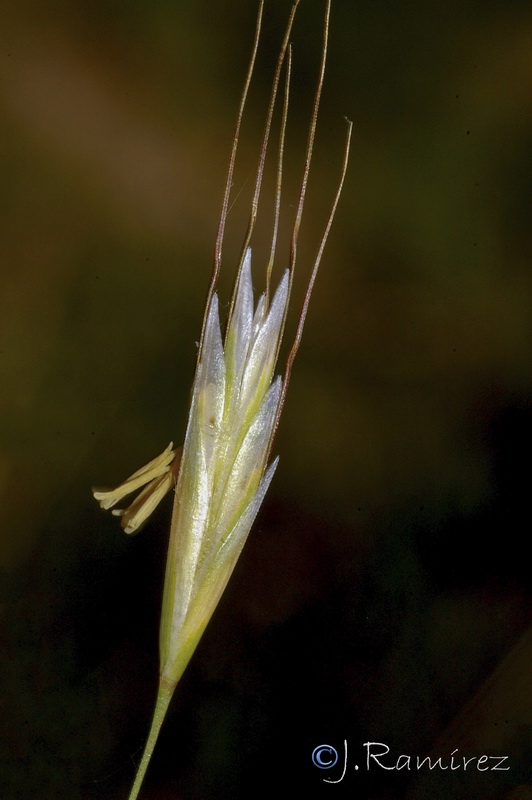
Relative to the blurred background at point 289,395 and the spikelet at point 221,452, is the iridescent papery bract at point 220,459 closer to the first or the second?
the spikelet at point 221,452

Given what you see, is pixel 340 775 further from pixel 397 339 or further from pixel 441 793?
pixel 397 339

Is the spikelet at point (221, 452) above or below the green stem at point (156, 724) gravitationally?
above

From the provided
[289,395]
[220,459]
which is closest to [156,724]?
[220,459]

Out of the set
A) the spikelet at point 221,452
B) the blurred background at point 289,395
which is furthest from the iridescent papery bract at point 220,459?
the blurred background at point 289,395

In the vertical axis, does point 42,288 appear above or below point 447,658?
above

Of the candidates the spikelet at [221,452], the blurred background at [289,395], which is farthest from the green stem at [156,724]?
the blurred background at [289,395]

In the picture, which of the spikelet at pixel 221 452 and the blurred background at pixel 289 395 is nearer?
the spikelet at pixel 221 452

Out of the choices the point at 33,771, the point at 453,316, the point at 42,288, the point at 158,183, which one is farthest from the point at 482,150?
the point at 33,771

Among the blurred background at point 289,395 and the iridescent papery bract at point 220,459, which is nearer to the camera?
the iridescent papery bract at point 220,459
